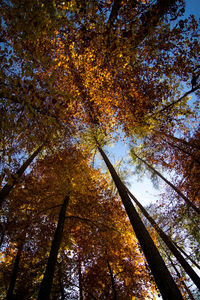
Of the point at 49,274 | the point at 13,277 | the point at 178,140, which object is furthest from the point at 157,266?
the point at 13,277

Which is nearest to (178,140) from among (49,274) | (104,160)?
(104,160)

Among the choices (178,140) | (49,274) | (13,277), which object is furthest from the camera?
(178,140)

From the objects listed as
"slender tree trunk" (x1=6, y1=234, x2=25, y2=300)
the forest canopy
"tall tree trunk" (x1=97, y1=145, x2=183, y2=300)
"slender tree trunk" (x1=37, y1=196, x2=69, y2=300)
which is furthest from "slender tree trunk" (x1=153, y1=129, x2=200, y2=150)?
"slender tree trunk" (x1=6, y1=234, x2=25, y2=300)

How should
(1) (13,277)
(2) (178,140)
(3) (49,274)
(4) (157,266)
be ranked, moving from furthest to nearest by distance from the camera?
(2) (178,140) → (1) (13,277) → (3) (49,274) → (4) (157,266)

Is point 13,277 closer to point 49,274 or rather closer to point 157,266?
point 49,274

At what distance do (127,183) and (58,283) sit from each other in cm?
860

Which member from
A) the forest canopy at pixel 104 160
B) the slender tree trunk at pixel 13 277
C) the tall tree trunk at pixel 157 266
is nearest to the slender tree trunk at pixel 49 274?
the forest canopy at pixel 104 160

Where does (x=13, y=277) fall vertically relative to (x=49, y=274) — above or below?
above

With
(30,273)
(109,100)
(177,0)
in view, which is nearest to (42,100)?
(109,100)

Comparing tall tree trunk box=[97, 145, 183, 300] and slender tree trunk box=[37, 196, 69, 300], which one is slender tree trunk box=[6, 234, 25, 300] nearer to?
slender tree trunk box=[37, 196, 69, 300]

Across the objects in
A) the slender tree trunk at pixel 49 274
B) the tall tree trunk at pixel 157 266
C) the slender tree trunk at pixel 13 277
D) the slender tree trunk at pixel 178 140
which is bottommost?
the tall tree trunk at pixel 157 266

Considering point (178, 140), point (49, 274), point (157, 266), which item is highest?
point (178, 140)

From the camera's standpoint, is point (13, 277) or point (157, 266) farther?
point (13, 277)

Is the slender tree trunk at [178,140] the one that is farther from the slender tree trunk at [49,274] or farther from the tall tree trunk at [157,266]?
the slender tree trunk at [49,274]
